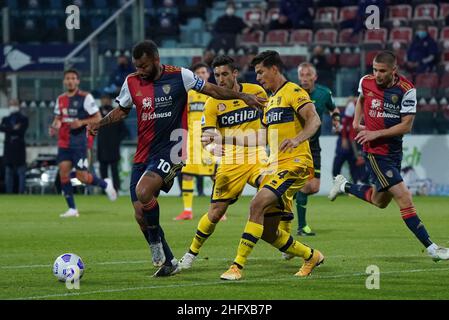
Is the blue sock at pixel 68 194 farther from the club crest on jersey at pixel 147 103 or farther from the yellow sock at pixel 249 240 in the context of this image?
the yellow sock at pixel 249 240

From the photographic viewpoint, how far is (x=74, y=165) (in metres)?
19.8

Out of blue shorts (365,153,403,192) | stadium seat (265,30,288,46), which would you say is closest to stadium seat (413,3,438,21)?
stadium seat (265,30,288,46)

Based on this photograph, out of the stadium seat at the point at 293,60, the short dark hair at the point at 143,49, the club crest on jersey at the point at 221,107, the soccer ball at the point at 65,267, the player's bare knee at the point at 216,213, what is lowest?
the soccer ball at the point at 65,267

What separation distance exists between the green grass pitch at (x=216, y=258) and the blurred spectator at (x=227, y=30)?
28.7 feet

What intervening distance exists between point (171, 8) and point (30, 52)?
498cm

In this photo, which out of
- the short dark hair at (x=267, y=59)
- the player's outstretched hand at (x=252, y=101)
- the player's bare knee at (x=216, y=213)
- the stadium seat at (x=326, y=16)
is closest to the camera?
the short dark hair at (x=267, y=59)

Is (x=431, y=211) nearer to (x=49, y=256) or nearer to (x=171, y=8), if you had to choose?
(x=49, y=256)

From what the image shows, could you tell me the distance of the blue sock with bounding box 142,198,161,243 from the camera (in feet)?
35.4

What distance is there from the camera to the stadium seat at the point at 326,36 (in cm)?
2967

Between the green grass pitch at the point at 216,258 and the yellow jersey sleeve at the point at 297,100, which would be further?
the yellow jersey sleeve at the point at 297,100

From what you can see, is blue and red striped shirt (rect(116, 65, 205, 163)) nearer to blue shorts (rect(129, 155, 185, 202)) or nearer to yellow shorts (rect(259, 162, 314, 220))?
blue shorts (rect(129, 155, 185, 202))

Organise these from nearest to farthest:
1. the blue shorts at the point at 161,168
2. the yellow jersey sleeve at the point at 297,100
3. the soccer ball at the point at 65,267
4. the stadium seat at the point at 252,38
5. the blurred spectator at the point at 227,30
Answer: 1. the soccer ball at the point at 65,267
2. the yellow jersey sleeve at the point at 297,100
3. the blue shorts at the point at 161,168
4. the blurred spectator at the point at 227,30
5. the stadium seat at the point at 252,38

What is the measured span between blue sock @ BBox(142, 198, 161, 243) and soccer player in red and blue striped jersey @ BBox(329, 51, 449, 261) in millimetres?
2713

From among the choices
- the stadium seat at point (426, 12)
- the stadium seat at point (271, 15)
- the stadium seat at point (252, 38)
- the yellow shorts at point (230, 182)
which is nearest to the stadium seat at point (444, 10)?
the stadium seat at point (426, 12)
